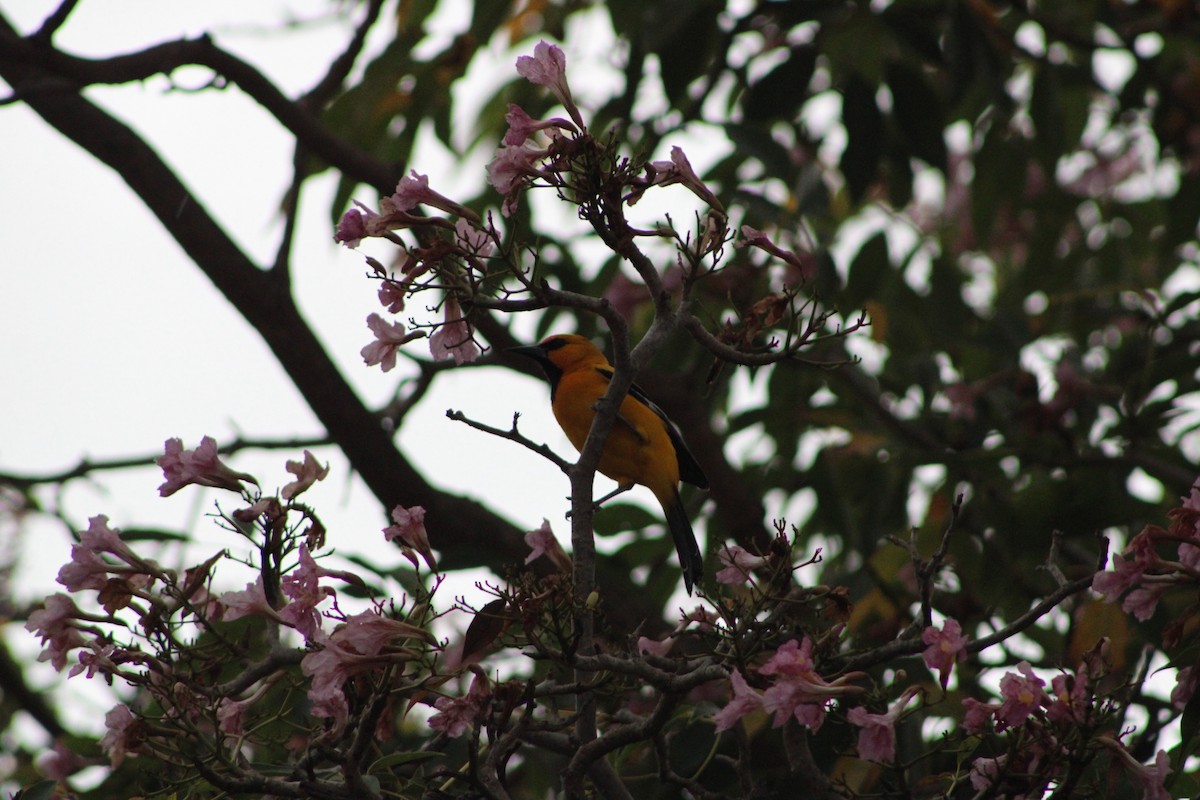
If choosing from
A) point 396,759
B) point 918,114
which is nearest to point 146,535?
point 396,759

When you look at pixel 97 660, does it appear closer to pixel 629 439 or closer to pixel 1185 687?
pixel 1185 687

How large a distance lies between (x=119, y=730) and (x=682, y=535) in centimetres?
215

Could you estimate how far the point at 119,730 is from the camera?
2072 mm

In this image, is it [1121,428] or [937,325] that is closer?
[1121,428]

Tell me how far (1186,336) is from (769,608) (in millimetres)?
2680

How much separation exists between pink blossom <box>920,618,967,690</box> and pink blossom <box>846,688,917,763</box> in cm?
11

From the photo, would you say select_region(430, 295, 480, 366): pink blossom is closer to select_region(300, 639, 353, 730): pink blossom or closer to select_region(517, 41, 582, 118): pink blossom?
select_region(517, 41, 582, 118): pink blossom

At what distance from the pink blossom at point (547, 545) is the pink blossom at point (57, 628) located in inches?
32.1

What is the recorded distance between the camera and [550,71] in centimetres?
216

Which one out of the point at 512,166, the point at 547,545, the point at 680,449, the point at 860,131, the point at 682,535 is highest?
the point at 860,131

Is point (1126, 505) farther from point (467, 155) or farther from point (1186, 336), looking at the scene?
point (467, 155)

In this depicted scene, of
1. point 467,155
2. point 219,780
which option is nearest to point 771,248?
point 219,780

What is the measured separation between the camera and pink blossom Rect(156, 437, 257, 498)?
2.28 metres

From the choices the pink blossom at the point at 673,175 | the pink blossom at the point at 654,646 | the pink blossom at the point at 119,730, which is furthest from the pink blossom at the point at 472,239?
the pink blossom at the point at 119,730
